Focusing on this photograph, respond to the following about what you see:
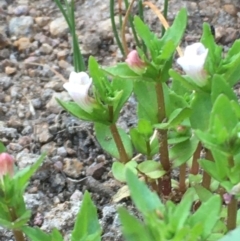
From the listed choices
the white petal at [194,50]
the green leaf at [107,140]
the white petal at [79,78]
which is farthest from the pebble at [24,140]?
the white petal at [194,50]

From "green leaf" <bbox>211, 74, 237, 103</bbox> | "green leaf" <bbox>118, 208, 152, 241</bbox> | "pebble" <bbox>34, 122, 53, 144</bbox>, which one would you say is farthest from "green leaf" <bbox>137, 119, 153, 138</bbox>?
"pebble" <bbox>34, 122, 53, 144</bbox>

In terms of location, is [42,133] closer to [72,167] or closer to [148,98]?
[72,167]

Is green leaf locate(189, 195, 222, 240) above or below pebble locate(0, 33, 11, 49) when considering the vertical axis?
below

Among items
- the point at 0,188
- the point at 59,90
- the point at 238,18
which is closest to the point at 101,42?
the point at 59,90

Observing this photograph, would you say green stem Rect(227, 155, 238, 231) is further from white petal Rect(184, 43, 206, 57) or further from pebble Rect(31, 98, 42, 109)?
pebble Rect(31, 98, 42, 109)

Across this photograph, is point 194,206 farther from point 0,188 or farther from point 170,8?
point 170,8

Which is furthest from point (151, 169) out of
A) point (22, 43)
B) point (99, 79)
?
point (22, 43)
